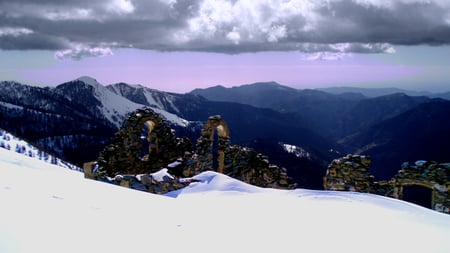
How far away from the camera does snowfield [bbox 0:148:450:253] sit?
3.60 m

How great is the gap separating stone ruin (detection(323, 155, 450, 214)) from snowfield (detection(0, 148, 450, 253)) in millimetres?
9872

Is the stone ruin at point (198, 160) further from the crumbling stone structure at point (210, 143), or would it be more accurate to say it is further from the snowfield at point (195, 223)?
the snowfield at point (195, 223)

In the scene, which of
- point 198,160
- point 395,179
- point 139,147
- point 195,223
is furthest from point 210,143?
point 195,223

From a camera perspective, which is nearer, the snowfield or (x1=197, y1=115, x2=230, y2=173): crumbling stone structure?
the snowfield

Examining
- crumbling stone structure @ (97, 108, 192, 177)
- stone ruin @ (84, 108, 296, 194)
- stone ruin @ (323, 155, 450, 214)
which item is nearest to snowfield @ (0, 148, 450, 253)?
stone ruin @ (323, 155, 450, 214)

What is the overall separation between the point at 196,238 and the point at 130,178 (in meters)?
9.46

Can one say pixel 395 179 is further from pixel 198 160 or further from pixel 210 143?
pixel 198 160

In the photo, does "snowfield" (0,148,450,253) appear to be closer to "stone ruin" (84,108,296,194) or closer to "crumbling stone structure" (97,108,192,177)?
"stone ruin" (84,108,296,194)

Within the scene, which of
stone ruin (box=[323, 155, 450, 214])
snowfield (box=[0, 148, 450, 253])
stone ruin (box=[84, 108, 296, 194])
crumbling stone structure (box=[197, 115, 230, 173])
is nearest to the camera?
snowfield (box=[0, 148, 450, 253])

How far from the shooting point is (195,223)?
4910 mm

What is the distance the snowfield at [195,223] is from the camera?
3603 mm

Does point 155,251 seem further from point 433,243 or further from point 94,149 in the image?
point 94,149

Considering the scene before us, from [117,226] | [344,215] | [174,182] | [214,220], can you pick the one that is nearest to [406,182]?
[174,182]

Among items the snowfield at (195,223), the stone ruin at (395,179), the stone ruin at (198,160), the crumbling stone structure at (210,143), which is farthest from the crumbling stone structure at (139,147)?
the snowfield at (195,223)
